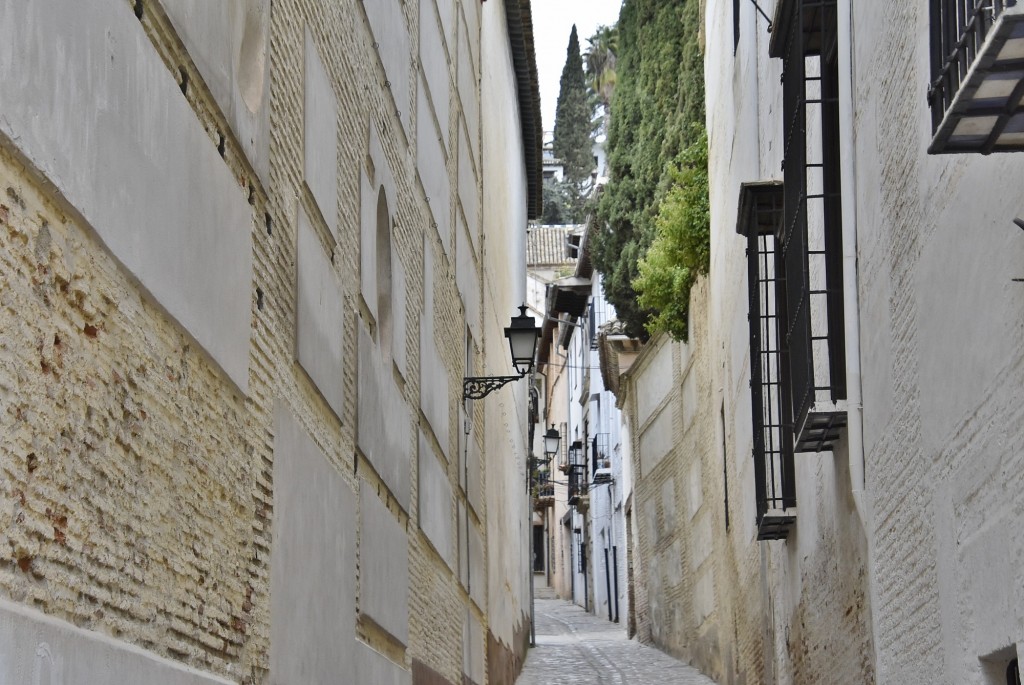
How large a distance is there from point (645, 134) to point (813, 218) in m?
16.1

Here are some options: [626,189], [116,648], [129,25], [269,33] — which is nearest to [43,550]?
[116,648]

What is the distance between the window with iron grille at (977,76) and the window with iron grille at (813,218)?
3289 millimetres

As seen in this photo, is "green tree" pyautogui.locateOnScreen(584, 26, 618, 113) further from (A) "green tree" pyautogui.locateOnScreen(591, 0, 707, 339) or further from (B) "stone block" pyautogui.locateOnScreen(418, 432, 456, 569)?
(B) "stone block" pyautogui.locateOnScreen(418, 432, 456, 569)

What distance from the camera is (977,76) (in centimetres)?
378

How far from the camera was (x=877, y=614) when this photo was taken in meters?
7.55

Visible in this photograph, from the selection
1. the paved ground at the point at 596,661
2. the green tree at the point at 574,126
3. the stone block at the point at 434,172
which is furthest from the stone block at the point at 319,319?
the green tree at the point at 574,126

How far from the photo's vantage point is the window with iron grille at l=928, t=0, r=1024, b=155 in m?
3.67

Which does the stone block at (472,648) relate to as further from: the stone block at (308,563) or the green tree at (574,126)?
the green tree at (574,126)

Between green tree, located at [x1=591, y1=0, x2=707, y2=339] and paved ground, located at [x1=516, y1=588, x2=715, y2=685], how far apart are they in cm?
481

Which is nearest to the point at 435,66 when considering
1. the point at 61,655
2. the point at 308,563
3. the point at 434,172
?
the point at 434,172

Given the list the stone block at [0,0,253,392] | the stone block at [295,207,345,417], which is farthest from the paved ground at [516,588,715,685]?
the stone block at [0,0,253,392]

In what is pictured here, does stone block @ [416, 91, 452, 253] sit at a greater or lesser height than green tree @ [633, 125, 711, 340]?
lesser

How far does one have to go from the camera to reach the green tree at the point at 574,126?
73062 millimetres

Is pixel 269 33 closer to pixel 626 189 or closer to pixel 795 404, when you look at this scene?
pixel 795 404
